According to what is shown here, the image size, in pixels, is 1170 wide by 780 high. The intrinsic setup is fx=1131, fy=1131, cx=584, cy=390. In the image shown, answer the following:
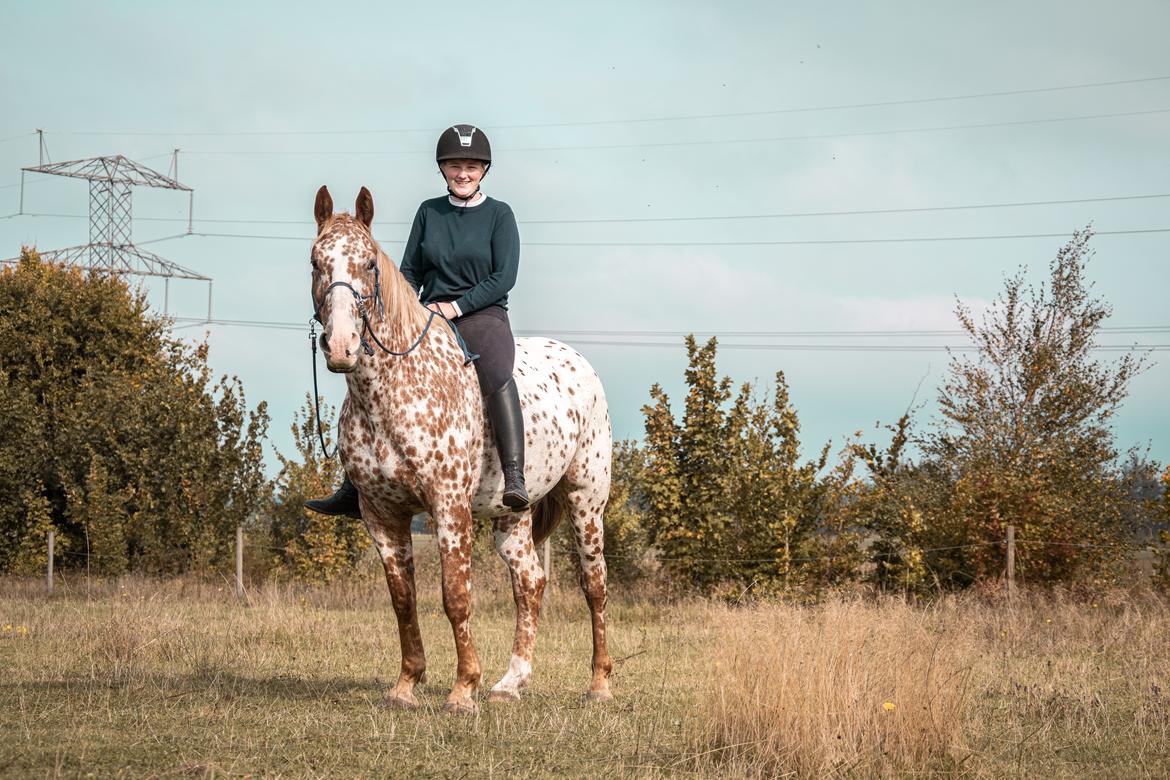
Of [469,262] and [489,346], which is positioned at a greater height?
[469,262]

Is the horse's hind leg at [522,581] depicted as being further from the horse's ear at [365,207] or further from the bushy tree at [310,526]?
the bushy tree at [310,526]

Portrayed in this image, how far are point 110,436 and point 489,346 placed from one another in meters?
20.7

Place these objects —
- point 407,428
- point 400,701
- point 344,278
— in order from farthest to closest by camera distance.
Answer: point 400,701, point 407,428, point 344,278

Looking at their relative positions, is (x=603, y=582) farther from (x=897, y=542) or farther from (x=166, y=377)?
(x=166, y=377)

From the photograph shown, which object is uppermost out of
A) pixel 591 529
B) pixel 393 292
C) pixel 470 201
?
A: pixel 470 201

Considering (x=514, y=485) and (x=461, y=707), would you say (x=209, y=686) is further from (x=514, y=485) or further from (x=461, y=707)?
(x=514, y=485)

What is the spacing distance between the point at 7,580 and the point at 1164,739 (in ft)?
81.3

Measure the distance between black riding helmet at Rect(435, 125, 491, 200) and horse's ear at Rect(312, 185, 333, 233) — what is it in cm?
106

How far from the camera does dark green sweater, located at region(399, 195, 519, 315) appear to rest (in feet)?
25.9

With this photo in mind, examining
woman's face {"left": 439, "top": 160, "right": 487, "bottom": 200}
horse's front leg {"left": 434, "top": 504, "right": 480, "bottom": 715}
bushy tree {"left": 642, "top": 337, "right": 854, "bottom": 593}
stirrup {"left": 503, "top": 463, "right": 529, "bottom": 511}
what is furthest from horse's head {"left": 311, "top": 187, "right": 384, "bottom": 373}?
bushy tree {"left": 642, "top": 337, "right": 854, "bottom": 593}

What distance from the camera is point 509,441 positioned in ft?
24.8

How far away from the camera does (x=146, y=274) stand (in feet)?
155

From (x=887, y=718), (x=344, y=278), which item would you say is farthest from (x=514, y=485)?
(x=887, y=718)

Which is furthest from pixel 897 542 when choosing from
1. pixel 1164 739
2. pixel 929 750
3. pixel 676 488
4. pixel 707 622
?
pixel 929 750
